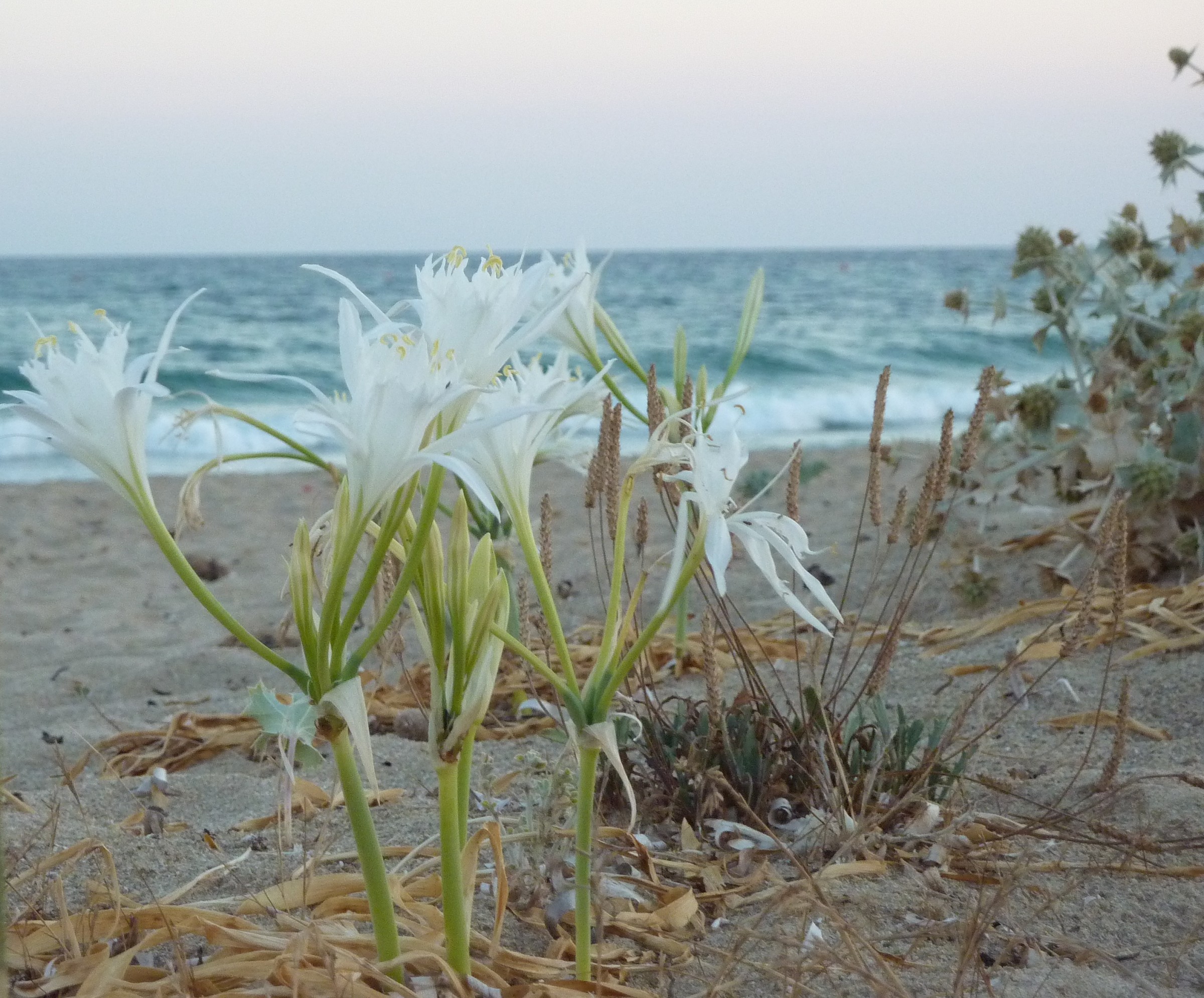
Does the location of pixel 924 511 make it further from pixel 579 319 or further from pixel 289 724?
pixel 289 724

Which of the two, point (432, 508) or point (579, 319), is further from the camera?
point (579, 319)

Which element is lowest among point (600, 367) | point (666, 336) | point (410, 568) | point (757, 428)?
point (757, 428)

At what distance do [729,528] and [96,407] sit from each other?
476mm

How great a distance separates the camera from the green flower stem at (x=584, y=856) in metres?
0.97

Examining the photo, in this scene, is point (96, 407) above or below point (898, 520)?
above

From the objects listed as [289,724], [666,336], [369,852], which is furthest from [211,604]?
[666,336]

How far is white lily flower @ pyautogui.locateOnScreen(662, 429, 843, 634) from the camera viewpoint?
88 centimetres

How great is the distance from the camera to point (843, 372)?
1345cm

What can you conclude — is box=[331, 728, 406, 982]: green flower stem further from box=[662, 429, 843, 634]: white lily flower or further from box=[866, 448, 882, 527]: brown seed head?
box=[866, 448, 882, 527]: brown seed head

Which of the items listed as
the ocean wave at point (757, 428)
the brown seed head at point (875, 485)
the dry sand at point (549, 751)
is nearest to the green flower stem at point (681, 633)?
the dry sand at point (549, 751)

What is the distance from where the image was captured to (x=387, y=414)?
83 centimetres

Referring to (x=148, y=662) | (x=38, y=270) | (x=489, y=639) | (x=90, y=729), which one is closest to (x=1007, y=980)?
(x=489, y=639)

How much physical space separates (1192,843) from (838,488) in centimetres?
444

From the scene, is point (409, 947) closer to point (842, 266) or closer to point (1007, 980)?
point (1007, 980)
